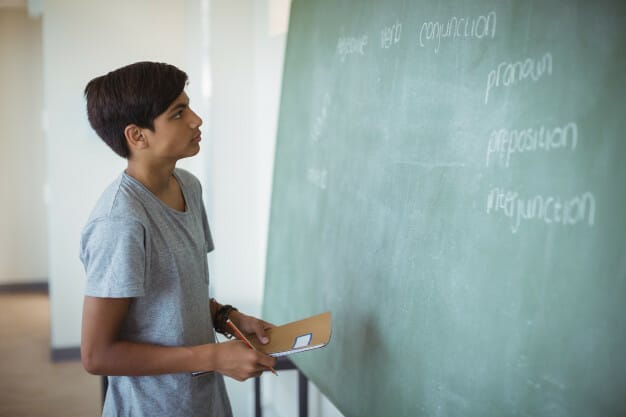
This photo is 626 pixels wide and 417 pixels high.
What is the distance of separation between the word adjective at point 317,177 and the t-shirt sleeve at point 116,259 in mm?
862

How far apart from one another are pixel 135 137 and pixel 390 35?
27.8 inches

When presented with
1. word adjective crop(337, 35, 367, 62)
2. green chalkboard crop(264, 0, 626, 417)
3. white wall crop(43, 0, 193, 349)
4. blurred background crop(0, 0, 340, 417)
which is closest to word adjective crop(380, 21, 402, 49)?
green chalkboard crop(264, 0, 626, 417)

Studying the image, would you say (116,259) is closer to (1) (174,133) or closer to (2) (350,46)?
(1) (174,133)

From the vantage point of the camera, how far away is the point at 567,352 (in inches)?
44.5

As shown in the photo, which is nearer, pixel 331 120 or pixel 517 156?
pixel 517 156

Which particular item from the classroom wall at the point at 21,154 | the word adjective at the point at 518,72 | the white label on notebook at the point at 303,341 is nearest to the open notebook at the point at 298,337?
the white label on notebook at the point at 303,341

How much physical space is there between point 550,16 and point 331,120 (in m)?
1.02

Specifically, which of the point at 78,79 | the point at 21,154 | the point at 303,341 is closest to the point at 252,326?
the point at 303,341

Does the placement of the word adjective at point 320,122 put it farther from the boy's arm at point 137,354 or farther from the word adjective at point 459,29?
the boy's arm at point 137,354

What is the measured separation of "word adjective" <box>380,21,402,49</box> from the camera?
1.70 metres

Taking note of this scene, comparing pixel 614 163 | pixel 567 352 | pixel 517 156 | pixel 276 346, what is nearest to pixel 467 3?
pixel 517 156

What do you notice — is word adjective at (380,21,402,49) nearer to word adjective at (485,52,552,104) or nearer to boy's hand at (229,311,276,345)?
word adjective at (485,52,552,104)

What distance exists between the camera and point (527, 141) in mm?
1215

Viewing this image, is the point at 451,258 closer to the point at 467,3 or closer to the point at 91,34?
the point at 467,3
